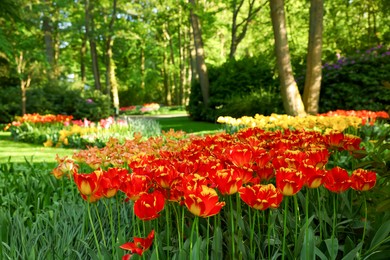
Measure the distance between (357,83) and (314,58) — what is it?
9.90 feet

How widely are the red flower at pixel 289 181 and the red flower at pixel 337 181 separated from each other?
21cm

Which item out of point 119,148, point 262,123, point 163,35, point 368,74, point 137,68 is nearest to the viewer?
point 119,148

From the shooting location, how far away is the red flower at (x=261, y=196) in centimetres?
155

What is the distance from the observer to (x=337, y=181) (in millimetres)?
1808

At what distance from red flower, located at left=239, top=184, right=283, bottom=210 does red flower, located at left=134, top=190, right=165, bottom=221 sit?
1.07ft

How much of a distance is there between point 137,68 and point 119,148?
36.5 metres

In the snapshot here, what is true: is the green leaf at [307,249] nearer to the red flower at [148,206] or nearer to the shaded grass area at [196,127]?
the red flower at [148,206]

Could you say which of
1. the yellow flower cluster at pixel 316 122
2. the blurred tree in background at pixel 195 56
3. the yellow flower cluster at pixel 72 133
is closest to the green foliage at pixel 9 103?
the blurred tree in background at pixel 195 56

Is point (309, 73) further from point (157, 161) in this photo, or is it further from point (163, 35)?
point (163, 35)

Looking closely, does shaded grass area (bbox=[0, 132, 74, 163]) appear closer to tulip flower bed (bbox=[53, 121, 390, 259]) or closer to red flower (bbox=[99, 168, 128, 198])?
tulip flower bed (bbox=[53, 121, 390, 259])

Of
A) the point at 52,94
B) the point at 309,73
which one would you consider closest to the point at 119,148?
the point at 309,73

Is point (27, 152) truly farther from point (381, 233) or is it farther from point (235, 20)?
point (235, 20)

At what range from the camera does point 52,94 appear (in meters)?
19.6

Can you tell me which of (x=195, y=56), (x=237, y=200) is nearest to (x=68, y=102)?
(x=195, y=56)
